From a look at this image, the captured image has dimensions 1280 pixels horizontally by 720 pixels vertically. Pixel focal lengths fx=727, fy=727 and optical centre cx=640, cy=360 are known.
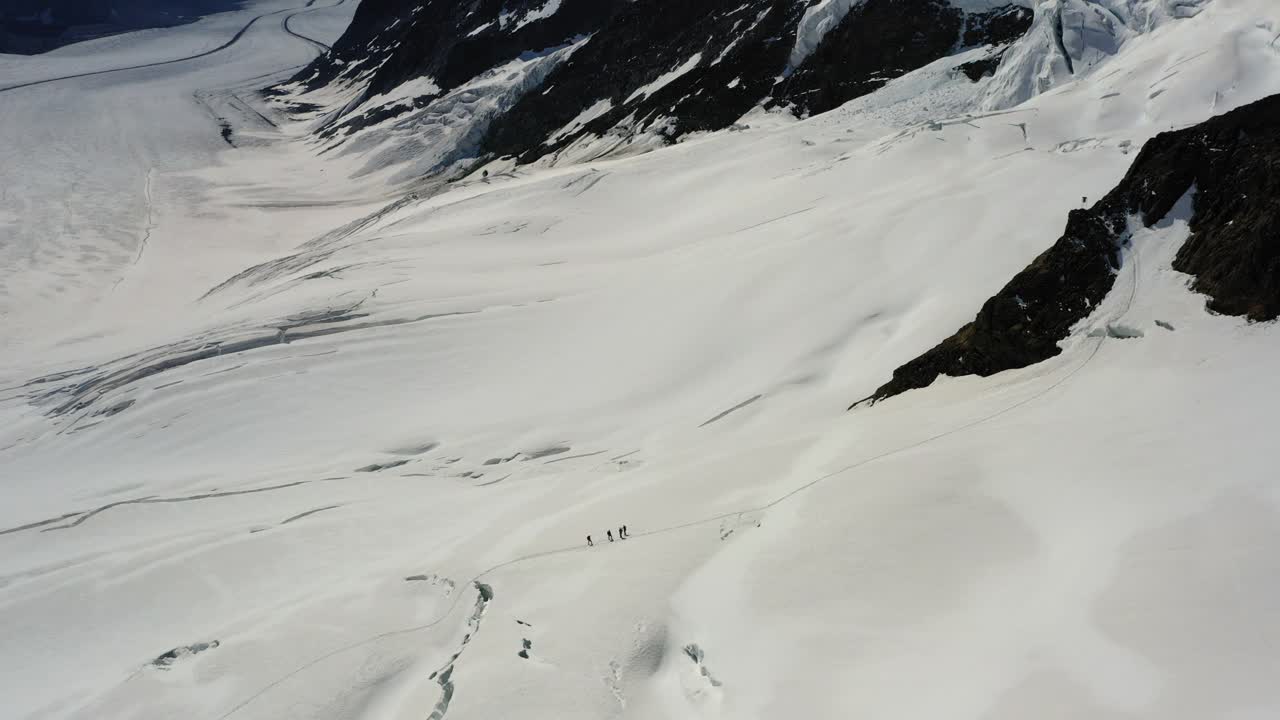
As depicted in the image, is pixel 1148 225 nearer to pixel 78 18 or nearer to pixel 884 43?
pixel 884 43

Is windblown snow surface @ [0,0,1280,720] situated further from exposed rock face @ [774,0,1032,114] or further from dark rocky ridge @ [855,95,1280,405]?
exposed rock face @ [774,0,1032,114]

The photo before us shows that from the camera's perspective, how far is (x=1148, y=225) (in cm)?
1259

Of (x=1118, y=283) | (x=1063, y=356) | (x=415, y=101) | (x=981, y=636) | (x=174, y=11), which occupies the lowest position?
(x=981, y=636)

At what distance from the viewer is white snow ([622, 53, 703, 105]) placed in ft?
159

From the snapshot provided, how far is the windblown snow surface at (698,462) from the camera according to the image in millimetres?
7801

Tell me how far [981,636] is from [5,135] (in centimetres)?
9574

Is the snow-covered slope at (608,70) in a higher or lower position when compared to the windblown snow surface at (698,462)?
higher

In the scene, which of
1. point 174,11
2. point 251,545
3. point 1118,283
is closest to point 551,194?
point 251,545

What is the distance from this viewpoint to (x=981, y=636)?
750cm

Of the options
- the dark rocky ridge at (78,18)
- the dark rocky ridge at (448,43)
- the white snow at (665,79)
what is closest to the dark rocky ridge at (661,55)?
the dark rocky ridge at (448,43)

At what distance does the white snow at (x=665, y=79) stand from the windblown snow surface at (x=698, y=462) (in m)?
16.7

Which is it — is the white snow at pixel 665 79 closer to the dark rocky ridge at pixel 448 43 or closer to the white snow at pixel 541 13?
the dark rocky ridge at pixel 448 43

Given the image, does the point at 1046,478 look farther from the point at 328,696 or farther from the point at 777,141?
the point at 777,141

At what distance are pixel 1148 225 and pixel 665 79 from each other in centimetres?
4168
